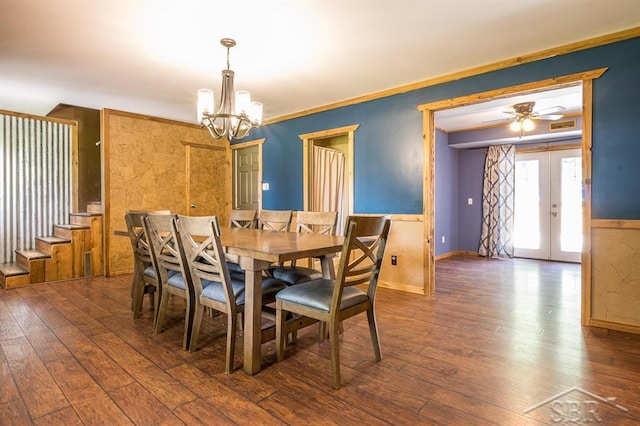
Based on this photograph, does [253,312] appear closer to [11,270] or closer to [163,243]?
[163,243]

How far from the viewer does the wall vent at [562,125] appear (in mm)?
5227

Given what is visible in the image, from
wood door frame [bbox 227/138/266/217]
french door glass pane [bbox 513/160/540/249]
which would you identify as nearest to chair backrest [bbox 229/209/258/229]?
wood door frame [bbox 227/138/266/217]

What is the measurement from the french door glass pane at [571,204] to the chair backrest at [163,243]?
6252 mm

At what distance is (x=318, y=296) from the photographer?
1970 mm

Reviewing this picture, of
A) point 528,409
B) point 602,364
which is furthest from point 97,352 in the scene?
point 602,364

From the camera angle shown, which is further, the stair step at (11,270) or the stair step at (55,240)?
the stair step at (55,240)

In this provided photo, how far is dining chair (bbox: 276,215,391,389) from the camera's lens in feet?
6.04

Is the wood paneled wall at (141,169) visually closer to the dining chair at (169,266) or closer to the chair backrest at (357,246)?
the dining chair at (169,266)

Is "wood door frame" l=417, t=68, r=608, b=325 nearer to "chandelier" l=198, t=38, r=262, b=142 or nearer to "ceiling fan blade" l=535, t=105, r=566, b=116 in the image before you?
"ceiling fan blade" l=535, t=105, r=566, b=116

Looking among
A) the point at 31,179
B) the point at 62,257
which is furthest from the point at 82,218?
the point at 31,179

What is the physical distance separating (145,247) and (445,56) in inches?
125

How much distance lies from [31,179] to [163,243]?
158 inches

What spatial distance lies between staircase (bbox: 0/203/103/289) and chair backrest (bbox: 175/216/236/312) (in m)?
3.22

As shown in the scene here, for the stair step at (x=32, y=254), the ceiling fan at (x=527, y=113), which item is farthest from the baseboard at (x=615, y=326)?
the stair step at (x=32, y=254)
